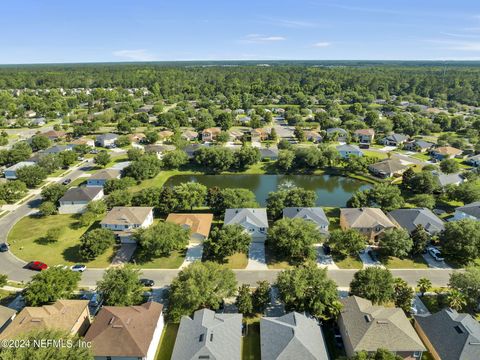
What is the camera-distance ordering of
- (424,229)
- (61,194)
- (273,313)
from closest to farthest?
1. (273,313)
2. (424,229)
3. (61,194)

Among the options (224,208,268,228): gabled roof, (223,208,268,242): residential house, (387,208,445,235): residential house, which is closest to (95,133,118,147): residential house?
(224,208,268,228): gabled roof

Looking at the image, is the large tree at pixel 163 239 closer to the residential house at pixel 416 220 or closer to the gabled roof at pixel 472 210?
the residential house at pixel 416 220

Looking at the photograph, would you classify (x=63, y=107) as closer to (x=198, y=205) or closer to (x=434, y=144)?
(x=198, y=205)

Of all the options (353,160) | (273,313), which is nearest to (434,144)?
(353,160)

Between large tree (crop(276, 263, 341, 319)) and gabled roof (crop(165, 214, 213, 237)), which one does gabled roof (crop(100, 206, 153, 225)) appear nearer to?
gabled roof (crop(165, 214, 213, 237))

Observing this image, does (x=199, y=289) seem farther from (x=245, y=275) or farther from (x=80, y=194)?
(x=80, y=194)

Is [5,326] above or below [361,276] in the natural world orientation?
below
